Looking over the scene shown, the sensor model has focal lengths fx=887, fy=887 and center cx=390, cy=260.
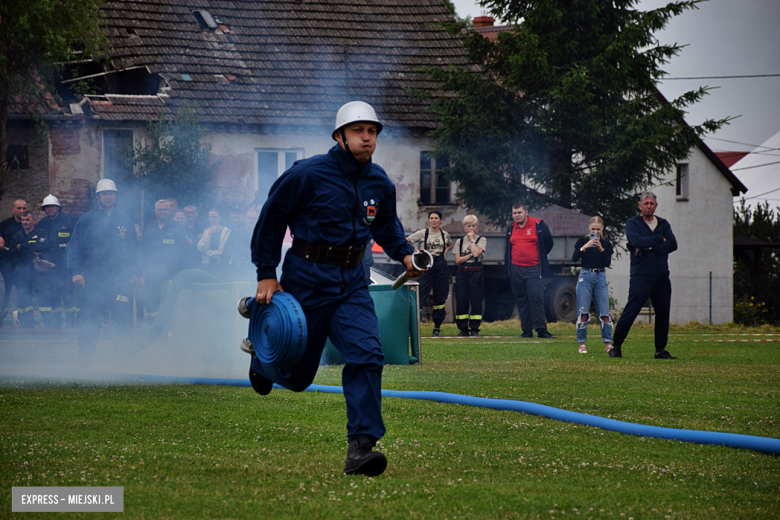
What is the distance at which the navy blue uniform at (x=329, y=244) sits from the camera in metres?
4.60

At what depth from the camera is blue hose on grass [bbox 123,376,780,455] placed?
510 cm

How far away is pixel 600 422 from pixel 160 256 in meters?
7.69

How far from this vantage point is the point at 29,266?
1409cm

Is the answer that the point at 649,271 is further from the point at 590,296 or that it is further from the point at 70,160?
the point at 70,160

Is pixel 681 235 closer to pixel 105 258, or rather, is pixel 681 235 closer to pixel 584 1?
pixel 584 1

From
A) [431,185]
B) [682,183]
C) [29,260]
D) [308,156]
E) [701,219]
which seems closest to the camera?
[29,260]

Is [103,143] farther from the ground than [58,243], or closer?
farther from the ground

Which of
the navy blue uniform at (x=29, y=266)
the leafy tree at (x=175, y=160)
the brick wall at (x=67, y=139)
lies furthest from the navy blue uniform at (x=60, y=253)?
the brick wall at (x=67, y=139)

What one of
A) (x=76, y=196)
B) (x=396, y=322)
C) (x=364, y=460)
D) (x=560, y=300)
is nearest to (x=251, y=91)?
(x=76, y=196)

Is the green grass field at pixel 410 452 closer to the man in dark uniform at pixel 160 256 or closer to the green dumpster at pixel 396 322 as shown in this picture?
the green dumpster at pixel 396 322

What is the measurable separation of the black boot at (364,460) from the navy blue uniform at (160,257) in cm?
755

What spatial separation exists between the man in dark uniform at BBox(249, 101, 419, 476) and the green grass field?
570 mm

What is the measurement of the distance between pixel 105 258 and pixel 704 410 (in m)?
7.06

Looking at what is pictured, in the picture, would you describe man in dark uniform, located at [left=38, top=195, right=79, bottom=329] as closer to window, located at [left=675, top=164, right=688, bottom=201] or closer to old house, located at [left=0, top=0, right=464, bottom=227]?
old house, located at [left=0, top=0, right=464, bottom=227]
